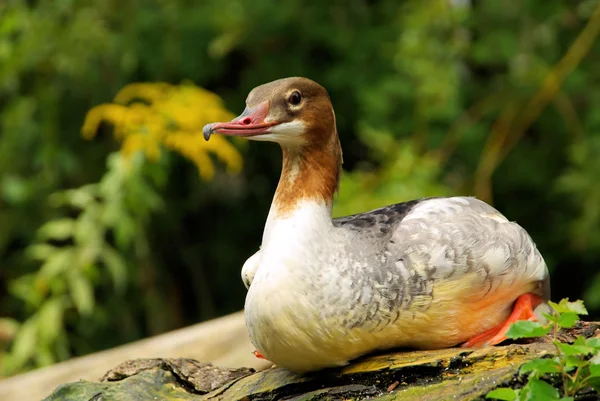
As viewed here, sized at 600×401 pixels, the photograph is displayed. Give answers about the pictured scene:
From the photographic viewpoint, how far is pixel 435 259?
8.07ft

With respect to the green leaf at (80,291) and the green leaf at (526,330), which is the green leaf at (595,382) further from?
the green leaf at (80,291)

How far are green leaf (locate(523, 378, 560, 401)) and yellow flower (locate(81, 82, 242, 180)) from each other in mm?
2789

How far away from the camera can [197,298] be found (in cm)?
602

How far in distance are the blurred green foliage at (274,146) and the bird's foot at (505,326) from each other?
2038 millimetres

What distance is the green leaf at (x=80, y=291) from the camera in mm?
4312

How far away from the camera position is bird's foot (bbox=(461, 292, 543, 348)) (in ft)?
8.52

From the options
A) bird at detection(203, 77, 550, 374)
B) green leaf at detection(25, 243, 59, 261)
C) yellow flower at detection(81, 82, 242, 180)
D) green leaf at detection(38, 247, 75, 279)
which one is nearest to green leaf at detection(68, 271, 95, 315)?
green leaf at detection(38, 247, 75, 279)

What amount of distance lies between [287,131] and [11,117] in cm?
311

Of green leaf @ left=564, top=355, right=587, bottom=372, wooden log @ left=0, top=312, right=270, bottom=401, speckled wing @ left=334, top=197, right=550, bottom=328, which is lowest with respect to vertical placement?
wooden log @ left=0, top=312, right=270, bottom=401

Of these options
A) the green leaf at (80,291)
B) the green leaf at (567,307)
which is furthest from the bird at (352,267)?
the green leaf at (80,291)

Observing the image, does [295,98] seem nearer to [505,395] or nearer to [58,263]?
[505,395]

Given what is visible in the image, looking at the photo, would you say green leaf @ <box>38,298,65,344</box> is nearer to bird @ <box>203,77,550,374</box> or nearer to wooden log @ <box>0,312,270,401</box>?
wooden log @ <box>0,312,270,401</box>

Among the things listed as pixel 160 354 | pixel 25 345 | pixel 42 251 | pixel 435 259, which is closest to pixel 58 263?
pixel 42 251

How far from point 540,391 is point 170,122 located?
9.96ft
